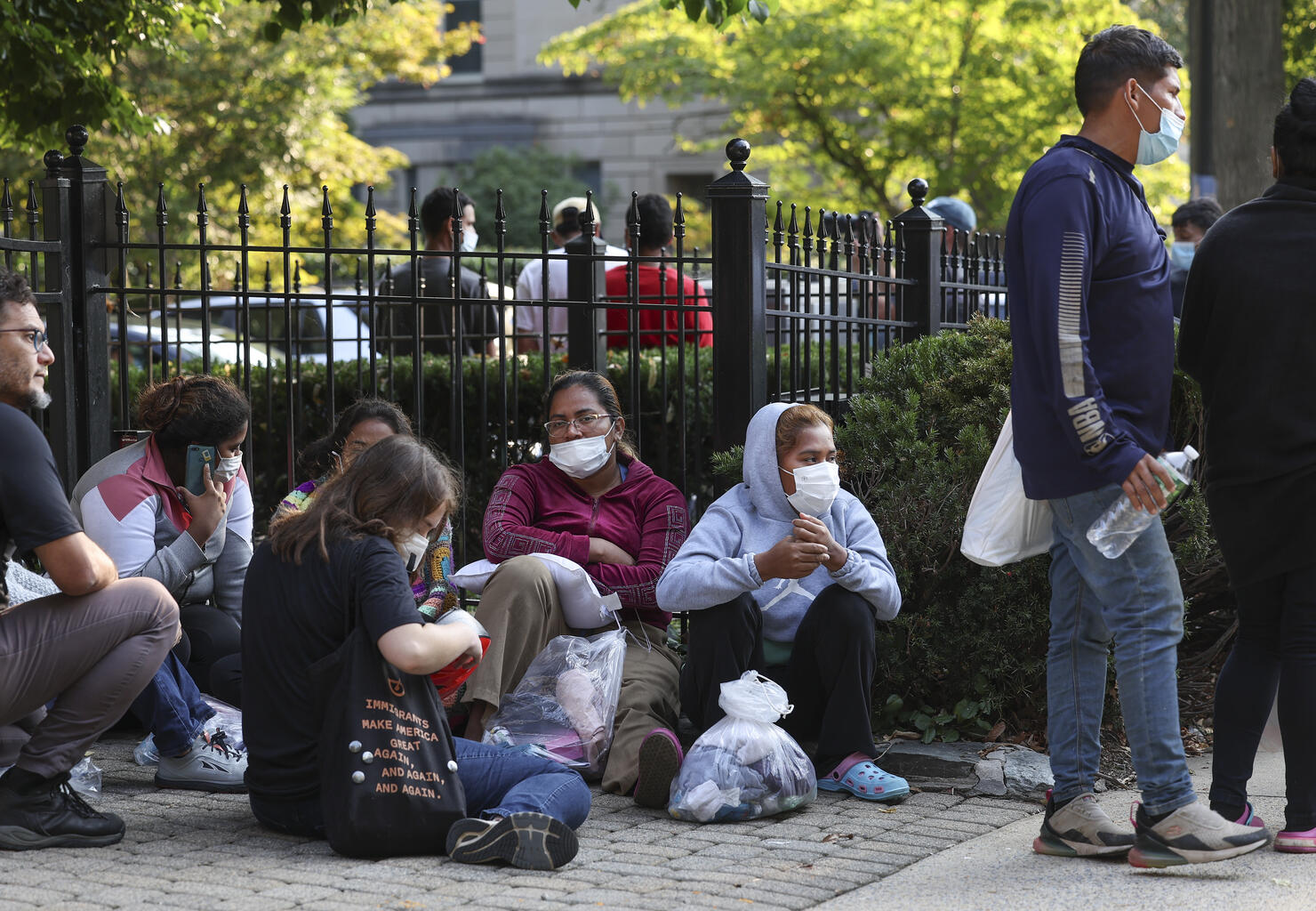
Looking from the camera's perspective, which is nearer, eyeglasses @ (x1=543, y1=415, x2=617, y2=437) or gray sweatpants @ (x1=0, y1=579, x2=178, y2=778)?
gray sweatpants @ (x1=0, y1=579, x2=178, y2=778)

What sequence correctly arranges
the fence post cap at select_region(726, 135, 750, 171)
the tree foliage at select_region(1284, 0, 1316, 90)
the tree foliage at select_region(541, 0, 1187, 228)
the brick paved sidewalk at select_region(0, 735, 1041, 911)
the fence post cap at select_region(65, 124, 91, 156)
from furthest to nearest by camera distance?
the tree foliage at select_region(541, 0, 1187, 228)
the tree foliage at select_region(1284, 0, 1316, 90)
the fence post cap at select_region(65, 124, 91, 156)
the fence post cap at select_region(726, 135, 750, 171)
the brick paved sidewalk at select_region(0, 735, 1041, 911)

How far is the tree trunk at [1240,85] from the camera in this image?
11.4m

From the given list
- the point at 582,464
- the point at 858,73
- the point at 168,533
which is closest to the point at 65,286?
the point at 168,533

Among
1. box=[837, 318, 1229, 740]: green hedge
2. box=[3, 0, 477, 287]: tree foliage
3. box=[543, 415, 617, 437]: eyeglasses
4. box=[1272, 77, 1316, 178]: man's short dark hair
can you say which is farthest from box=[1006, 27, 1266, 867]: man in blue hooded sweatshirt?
box=[3, 0, 477, 287]: tree foliage

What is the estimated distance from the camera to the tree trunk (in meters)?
11.4

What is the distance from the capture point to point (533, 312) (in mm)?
9570

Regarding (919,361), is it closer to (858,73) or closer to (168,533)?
(168,533)

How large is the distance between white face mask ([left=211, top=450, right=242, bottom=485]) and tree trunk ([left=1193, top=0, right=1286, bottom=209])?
857cm

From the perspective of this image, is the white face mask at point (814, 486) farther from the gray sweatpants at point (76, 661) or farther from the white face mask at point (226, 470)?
the gray sweatpants at point (76, 661)

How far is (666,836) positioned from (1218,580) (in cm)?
254

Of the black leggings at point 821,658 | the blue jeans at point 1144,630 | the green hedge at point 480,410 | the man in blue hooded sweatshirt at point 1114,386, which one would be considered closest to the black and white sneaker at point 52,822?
the black leggings at point 821,658

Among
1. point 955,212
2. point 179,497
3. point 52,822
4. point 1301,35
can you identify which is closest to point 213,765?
point 52,822

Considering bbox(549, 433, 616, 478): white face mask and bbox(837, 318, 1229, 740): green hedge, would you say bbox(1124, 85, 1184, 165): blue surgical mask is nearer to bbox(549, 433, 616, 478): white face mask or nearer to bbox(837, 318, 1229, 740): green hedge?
bbox(837, 318, 1229, 740): green hedge

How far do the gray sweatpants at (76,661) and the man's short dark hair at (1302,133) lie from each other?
10.9ft
